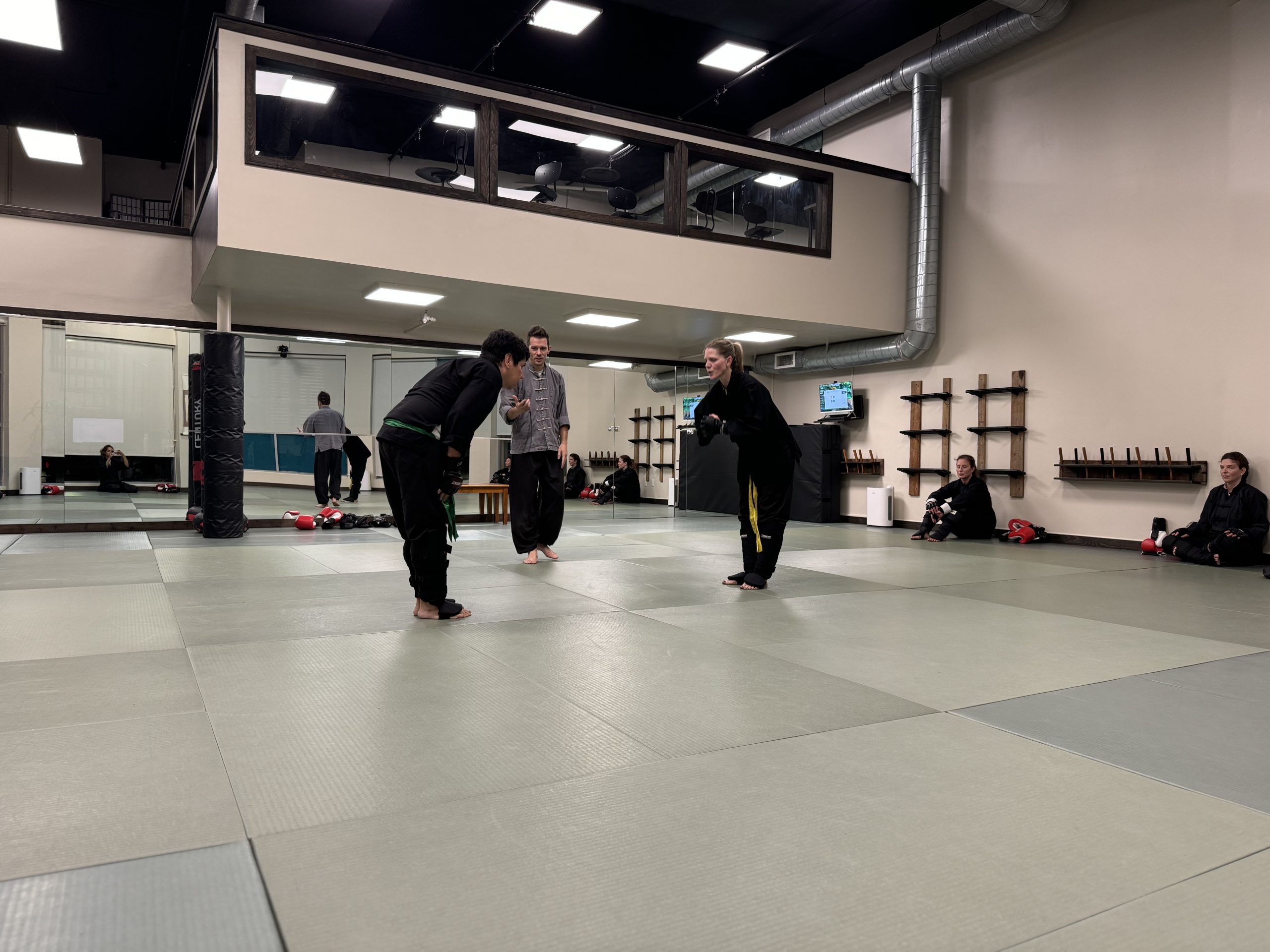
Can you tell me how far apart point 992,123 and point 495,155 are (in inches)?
251

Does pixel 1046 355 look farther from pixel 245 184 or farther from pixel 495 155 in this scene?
pixel 245 184

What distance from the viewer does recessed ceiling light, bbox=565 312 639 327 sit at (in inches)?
412

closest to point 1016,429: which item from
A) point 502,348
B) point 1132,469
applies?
point 1132,469

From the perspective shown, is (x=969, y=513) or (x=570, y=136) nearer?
(x=570, y=136)

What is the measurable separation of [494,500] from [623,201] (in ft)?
15.0

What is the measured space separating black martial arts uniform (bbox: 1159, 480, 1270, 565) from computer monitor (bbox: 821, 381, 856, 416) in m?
5.03

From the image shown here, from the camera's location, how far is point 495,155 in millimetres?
8656

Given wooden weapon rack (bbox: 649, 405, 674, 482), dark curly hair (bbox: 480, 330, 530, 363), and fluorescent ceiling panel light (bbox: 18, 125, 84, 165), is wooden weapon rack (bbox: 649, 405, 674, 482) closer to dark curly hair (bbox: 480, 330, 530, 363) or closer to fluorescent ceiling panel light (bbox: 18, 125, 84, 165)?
fluorescent ceiling panel light (bbox: 18, 125, 84, 165)

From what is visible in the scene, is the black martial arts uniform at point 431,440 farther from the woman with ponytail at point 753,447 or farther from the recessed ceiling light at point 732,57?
the recessed ceiling light at point 732,57

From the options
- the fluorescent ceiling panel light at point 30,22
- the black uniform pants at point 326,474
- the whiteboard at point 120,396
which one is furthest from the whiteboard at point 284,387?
the fluorescent ceiling panel light at point 30,22

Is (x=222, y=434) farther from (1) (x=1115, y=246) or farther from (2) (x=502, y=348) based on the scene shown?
(1) (x=1115, y=246)

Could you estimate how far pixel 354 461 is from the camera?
36.1 ft

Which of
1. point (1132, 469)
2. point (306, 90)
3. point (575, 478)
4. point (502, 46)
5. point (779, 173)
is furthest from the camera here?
point (575, 478)

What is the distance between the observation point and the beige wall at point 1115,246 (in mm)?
8039
